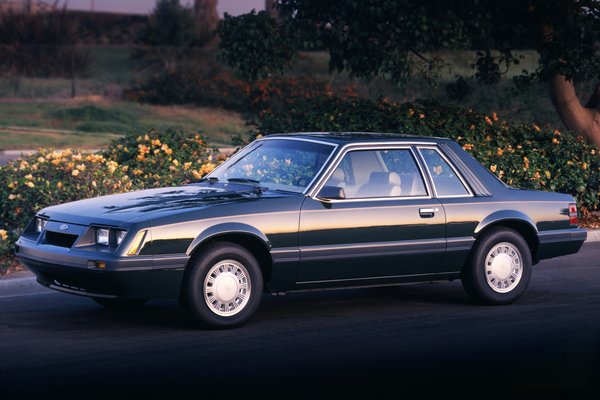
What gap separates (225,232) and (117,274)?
3.02 feet

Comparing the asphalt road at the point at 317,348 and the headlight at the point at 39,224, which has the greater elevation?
the headlight at the point at 39,224

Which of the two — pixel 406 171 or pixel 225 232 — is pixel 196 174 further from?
pixel 225 232

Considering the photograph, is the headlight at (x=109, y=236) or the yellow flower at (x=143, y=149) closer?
the headlight at (x=109, y=236)

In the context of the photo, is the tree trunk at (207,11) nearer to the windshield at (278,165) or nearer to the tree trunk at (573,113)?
the tree trunk at (573,113)

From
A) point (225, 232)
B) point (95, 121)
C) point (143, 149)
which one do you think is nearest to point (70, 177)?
point (143, 149)

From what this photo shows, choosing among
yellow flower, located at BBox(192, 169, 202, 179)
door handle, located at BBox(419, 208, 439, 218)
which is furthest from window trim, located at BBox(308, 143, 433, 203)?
yellow flower, located at BBox(192, 169, 202, 179)

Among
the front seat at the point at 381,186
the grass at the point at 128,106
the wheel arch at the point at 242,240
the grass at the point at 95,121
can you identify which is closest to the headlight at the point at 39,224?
the wheel arch at the point at 242,240

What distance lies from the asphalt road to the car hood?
0.92 m

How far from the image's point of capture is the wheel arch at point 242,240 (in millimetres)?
9320

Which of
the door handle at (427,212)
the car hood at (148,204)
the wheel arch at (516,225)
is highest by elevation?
the car hood at (148,204)

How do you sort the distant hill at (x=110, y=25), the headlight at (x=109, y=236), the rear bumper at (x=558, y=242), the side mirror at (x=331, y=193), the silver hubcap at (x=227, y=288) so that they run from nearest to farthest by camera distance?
the headlight at (x=109, y=236)
the silver hubcap at (x=227, y=288)
the side mirror at (x=331, y=193)
the rear bumper at (x=558, y=242)
the distant hill at (x=110, y=25)

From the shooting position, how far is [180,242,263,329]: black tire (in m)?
9.32

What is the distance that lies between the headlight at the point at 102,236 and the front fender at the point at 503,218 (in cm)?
341

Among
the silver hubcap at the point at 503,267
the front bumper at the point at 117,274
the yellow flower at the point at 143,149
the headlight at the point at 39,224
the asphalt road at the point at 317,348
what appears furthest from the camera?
the yellow flower at the point at 143,149
